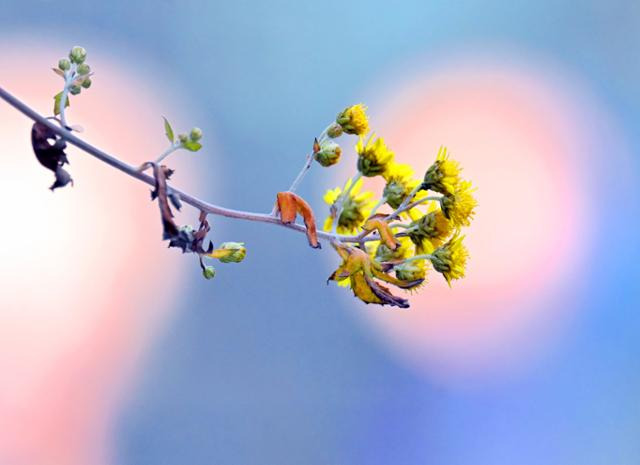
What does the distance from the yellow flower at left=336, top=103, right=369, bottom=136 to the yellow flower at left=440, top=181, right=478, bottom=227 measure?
0.32 feet

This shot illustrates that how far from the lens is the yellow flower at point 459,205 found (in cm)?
52

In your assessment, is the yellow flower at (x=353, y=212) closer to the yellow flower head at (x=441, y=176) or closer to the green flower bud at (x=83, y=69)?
the yellow flower head at (x=441, y=176)

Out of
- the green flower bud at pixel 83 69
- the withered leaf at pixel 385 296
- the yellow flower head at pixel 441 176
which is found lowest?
the withered leaf at pixel 385 296

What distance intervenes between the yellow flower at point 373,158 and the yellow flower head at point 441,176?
7 centimetres

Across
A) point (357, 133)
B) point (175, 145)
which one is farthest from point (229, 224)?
point (175, 145)

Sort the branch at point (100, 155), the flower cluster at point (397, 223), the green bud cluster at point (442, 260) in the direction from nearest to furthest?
1. the branch at point (100, 155)
2. the flower cluster at point (397, 223)
3. the green bud cluster at point (442, 260)

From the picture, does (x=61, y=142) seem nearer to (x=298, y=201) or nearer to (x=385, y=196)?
(x=298, y=201)

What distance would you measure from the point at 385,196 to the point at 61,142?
28 centimetres

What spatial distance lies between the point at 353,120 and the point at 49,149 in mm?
268

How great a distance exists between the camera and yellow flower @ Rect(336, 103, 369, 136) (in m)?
0.56

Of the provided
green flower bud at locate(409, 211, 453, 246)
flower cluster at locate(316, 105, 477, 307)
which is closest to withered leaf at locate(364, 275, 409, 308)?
flower cluster at locate(316, 105, 477, 307)

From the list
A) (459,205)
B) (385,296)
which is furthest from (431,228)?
(385,296)

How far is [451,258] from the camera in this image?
546 millimetres

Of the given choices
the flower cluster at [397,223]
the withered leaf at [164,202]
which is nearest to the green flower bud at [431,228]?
the flower cluster at [397,223]
